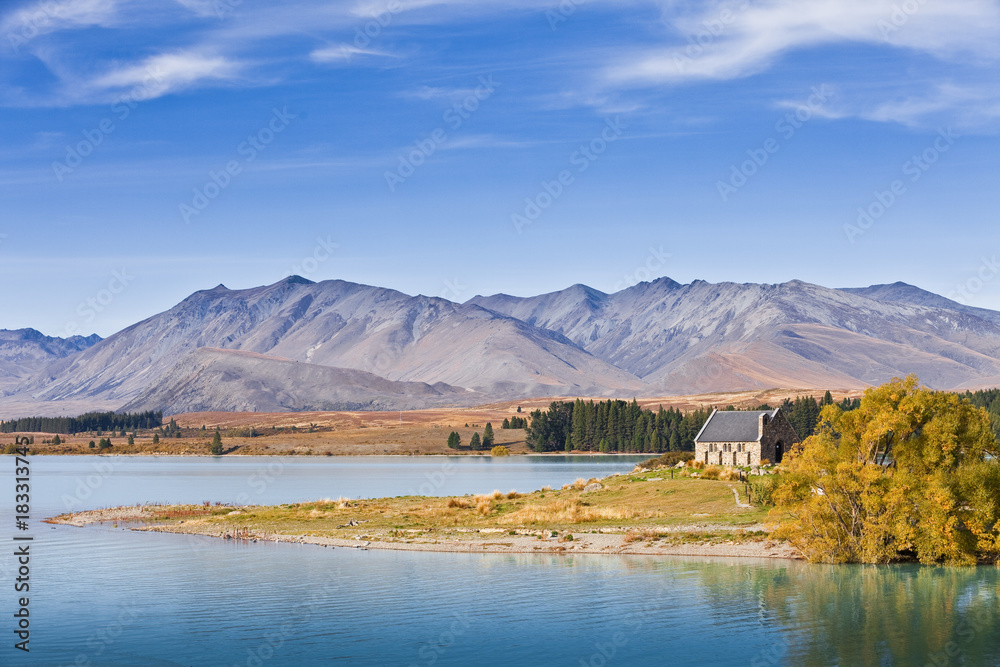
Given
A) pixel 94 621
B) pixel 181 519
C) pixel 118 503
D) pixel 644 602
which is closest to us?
pixel 94 621

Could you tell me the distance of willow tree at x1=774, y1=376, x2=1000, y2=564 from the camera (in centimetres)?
4506

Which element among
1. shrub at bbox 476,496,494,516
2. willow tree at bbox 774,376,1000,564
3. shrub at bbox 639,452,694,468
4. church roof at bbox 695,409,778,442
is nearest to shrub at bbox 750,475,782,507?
willow tree at bbox 774,376,1000,564

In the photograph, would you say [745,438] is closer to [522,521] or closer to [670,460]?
[670,460]

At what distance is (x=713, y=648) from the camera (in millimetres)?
33250

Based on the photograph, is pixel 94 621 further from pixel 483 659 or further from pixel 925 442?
pixel 925 442

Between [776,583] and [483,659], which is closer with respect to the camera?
[483,659]

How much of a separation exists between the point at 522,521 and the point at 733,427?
33379 millimetres

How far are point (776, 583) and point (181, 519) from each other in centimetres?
4482

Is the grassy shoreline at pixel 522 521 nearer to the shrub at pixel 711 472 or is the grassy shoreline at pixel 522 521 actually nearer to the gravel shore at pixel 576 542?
the gravel shore at pixel 576 542

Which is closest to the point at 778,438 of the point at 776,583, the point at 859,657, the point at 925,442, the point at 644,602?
the point at 925,442

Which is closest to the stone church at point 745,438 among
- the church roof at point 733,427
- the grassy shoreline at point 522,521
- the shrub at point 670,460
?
the church roof at point 733,427

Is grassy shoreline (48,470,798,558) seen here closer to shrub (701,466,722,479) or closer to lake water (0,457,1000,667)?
shrub (701,466,722,479)

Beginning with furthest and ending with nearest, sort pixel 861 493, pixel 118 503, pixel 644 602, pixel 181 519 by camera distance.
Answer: pixel 118 503
pixel 181 519
pixel 861 493
pixel 644 602

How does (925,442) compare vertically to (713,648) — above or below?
above
